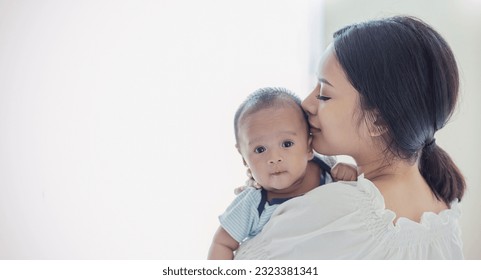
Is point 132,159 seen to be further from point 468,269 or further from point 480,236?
point 480,236

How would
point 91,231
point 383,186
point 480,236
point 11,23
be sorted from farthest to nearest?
point 480,236 → point 91,231 → point 11,23 → point 383,186

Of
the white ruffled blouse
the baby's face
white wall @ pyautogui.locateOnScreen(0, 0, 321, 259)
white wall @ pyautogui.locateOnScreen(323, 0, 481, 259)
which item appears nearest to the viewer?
the white ruffled blouse

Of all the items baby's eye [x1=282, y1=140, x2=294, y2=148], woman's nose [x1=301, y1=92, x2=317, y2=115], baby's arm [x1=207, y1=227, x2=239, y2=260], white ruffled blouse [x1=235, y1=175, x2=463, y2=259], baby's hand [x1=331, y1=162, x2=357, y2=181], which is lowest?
baby's arm [x1=207, y1=227, x2=239, y2=260]

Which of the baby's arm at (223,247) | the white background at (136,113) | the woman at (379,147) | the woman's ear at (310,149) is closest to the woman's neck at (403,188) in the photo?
the woman at (379,147)

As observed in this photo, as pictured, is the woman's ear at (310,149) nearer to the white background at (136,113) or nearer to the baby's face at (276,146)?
the baby's face at (276,146)

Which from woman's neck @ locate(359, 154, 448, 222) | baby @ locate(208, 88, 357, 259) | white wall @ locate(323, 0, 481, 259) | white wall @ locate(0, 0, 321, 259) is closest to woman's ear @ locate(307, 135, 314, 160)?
baby @ locate(208, 88, 357, 259)

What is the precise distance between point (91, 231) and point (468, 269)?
0.88 metres

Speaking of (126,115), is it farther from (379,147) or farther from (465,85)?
(465,85)

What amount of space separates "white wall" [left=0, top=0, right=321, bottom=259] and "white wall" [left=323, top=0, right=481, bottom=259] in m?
0.35

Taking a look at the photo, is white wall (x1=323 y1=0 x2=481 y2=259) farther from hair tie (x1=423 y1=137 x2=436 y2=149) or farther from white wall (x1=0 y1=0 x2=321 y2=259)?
hair tie (x1=423 y1=137 x2=436 y2=149)

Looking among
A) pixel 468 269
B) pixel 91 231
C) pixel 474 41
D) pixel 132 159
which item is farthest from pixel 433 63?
pixel 91 231

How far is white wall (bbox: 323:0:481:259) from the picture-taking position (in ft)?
4.87

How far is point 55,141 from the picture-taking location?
1296 millimetres

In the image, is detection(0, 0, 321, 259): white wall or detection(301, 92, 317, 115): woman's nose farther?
detection(0, 0, 321, 259): white wall
